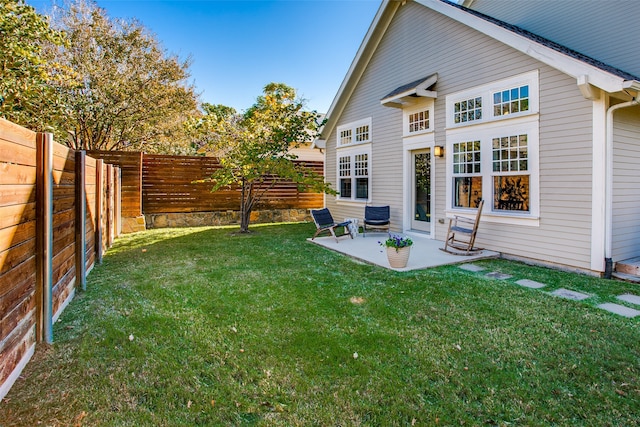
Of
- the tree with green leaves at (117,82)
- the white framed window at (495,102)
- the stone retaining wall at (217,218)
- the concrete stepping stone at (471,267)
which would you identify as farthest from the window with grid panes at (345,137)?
the tree with green leaves at (117,82)

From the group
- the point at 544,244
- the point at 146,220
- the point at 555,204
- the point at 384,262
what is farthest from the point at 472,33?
the point at 146,220

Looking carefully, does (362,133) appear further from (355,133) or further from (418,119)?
(418,119)

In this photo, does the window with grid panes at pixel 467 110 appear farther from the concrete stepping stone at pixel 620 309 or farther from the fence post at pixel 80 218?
the fence post at pixel 80 218

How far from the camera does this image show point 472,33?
7312 millimetres

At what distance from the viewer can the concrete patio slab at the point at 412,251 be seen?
6305mm

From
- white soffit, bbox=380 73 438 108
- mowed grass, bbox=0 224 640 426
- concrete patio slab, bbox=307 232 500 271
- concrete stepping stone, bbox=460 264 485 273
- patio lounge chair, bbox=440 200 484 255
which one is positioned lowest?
mowed grass, bbox=0 224 640 426

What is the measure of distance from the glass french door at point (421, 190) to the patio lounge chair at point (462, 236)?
1.06 m

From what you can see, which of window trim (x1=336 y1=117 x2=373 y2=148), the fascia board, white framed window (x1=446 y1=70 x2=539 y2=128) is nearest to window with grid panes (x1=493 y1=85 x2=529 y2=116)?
white framed window (x1=446 y1=70 x2=539 y2=128)

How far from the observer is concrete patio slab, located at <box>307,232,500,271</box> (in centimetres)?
630

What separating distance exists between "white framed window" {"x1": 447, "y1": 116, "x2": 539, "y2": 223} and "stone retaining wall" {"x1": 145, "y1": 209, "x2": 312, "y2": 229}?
6810 mm

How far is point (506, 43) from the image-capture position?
21.2 ft

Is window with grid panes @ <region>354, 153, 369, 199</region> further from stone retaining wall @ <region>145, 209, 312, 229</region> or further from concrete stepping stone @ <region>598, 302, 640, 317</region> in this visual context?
concrete stepping stone @ <region>598, 302, 640, 317</region>

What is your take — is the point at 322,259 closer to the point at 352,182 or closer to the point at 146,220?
the point at 352,182

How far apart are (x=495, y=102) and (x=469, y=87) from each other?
2.47ft
